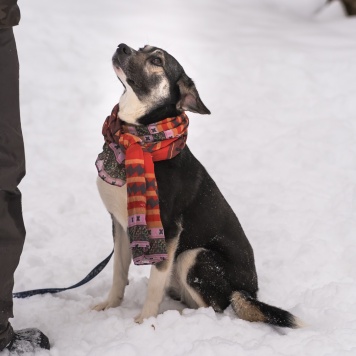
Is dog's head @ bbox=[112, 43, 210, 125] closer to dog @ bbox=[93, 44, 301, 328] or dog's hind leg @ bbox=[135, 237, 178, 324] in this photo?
dog @ bbox=[93, 44, 301, 328]

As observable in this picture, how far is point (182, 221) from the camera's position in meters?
4.00

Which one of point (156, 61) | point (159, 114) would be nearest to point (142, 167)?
point (159, 114)

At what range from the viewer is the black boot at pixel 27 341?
10.9 feet

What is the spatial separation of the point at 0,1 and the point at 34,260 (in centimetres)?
258

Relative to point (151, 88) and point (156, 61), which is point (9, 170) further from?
point (156, 61)

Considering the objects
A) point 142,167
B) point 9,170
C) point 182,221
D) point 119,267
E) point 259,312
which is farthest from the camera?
point 119,267

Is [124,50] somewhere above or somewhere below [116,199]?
above

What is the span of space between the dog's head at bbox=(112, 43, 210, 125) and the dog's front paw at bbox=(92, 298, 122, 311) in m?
1.23

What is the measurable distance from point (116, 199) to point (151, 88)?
72 cm

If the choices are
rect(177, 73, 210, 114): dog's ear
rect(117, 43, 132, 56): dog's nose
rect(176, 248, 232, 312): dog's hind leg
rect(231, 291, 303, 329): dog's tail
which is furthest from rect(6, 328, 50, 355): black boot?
rect(117, 43, 132, 56): dog's nose

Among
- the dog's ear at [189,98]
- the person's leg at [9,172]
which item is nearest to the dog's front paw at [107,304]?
the person's leg at [9,172]

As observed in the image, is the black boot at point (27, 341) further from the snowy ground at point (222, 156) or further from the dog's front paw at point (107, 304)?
the dog's front paw at point (107, 304)

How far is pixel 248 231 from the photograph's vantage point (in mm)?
5531

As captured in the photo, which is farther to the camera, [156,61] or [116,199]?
[156,61]
